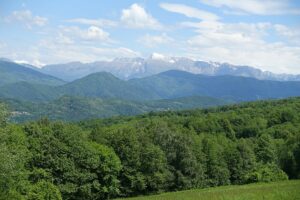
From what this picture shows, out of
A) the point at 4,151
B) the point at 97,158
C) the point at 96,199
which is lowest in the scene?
the point at 96,199

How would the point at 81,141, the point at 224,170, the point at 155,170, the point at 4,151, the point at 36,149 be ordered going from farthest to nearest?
the point at 224,170 < the point at 155,170 < the point at 81,141 < the point at 36,149 < the point at 4,151

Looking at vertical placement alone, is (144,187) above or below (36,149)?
below

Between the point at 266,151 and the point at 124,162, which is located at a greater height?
the point at 124,162

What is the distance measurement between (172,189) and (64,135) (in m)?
23.5

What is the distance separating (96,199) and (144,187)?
8759mm

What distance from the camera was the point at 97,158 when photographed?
72250 mm

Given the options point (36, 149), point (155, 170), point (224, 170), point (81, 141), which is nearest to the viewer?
point (36, 149)

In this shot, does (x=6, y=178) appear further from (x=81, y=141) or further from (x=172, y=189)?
(x=172, y=189)

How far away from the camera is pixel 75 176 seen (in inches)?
2731

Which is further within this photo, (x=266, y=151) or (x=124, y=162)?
(x=266, y=151)

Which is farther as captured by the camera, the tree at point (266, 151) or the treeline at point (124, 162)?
the tree at point (266, 151)

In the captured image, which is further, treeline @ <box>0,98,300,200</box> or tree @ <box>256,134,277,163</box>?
tree @ <box>256,134,277,163</box>

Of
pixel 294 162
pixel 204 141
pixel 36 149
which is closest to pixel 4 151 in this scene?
pixel 36 149

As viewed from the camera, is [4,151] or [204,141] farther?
[204,141]
